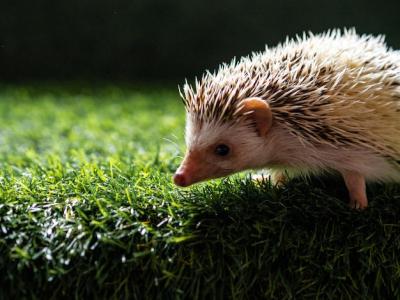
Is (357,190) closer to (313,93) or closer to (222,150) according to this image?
(313,93)

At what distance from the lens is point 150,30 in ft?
19.1

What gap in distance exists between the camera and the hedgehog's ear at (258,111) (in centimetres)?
193

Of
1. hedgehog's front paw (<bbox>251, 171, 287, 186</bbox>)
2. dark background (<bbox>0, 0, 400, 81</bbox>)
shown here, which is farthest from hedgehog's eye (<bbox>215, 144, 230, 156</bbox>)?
dark background (<bbox>0, 0, 400, 81</bbox>)

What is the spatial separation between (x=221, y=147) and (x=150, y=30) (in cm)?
404

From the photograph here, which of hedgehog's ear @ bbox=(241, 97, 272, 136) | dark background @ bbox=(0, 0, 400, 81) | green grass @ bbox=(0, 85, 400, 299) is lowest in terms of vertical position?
green grass @ bbox=(0, 85, 400, 299)

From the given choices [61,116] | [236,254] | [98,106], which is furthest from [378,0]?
[236,254]

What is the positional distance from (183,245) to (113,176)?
55 cm

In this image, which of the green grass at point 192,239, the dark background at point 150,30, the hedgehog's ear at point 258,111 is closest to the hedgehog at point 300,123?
the hedgehog's ear at point 258,111

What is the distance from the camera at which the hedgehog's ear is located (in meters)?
1.93

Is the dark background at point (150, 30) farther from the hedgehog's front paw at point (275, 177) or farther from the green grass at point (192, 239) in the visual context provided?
the green grass at point (192, 239)

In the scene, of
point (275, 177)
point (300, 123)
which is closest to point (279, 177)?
point (275, 177)

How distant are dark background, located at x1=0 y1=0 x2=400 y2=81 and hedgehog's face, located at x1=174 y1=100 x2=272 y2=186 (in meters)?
3.86

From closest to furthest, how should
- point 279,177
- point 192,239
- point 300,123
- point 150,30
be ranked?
point 192,239 → point 300,123 → point 279,177 → point 150,30

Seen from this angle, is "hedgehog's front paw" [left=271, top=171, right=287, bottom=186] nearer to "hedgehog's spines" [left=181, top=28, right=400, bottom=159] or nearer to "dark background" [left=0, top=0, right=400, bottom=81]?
"hedgehog's spines" [left=181, top=28, right=400, bottom=159]
